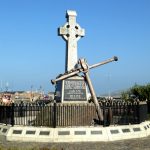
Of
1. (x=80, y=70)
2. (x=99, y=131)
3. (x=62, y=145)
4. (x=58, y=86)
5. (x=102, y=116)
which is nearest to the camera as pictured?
(x=62, y=145)

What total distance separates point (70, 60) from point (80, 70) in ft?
8.35

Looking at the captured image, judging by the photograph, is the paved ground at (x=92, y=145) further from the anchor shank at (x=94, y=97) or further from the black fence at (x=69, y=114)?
the anchor shank at (x=94, y=97)

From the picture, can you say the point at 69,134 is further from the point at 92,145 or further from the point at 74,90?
the point at 74,90

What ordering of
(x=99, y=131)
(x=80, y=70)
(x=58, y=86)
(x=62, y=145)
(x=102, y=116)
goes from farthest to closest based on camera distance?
1. (x=58, y=86)
2. (x=80, y=70)
3. (x=102, y=116)
4. (x=99, y=131)
5. (x=62, y=145)

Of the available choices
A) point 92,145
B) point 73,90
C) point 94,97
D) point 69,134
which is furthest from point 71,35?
point 92,145

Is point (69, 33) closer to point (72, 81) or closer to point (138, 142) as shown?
point (72, 81)

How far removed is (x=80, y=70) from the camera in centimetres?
2295

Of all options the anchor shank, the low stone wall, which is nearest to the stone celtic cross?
the anchor shank

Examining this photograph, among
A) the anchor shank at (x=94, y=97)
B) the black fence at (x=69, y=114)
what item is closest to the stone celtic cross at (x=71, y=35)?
the anchor shank at (x=94, y=97)

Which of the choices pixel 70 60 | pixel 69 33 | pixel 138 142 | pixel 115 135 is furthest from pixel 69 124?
pixel 69 33

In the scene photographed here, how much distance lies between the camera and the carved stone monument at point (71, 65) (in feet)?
79.3

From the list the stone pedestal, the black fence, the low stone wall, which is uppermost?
the stone pedestal

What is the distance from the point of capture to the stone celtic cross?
2536 centimetres

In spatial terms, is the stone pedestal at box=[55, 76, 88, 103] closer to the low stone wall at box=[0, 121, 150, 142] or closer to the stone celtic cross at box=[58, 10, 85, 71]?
the stone celtic cross at box=[58, 10, 85, 71]
